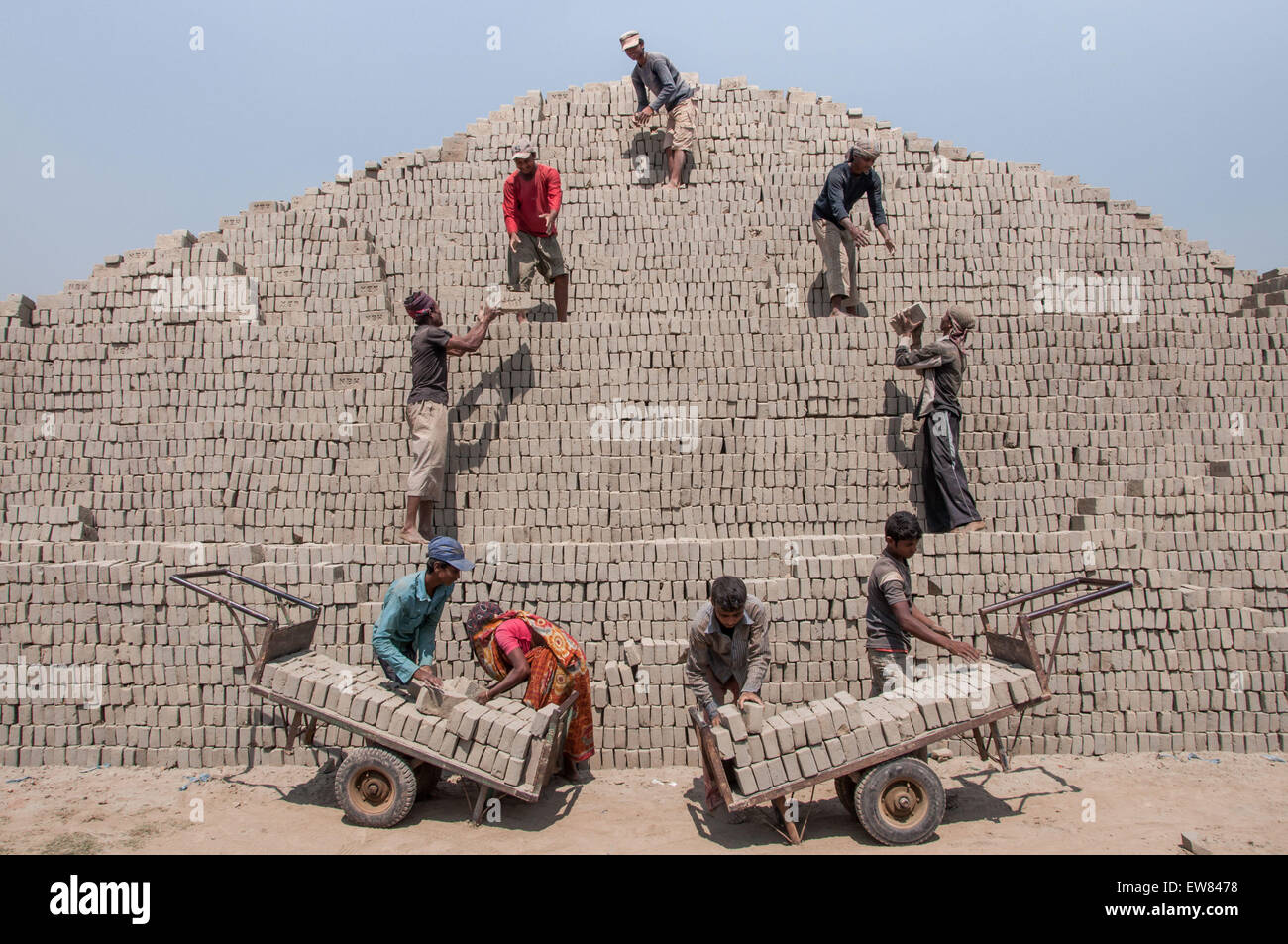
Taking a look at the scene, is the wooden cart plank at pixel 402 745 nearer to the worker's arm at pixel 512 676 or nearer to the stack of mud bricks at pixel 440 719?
the stack of mud bricks at pixel 440 719

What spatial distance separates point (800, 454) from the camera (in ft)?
23.6

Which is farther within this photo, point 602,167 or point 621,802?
point 602,167

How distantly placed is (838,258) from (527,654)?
17.2ft

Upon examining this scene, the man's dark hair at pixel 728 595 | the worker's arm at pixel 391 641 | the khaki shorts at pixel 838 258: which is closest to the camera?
→ the man's dark hair at pixel 728 595

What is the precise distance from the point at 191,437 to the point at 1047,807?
6903 millimetres

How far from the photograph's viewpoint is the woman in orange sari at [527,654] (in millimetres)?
5469

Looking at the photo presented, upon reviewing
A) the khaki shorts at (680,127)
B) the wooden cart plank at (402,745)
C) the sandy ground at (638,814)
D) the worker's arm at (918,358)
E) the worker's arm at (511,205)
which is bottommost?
the sandy ground at (638,814)

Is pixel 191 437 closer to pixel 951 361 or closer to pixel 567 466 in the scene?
pixel 567 466

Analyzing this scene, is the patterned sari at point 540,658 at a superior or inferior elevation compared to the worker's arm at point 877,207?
inferior

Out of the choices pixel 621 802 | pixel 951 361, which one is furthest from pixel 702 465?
pixel 621 802

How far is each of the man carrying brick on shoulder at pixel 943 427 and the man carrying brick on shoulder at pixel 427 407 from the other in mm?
3437

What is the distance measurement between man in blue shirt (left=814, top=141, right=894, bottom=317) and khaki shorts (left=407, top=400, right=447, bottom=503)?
13.4 ft

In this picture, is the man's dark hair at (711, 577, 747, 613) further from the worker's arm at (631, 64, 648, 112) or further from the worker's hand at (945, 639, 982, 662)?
the worker's arm at (631, 64, 648, 112)

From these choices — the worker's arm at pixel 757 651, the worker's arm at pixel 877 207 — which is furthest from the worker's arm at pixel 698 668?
the worker's arm at pixel 877 207
